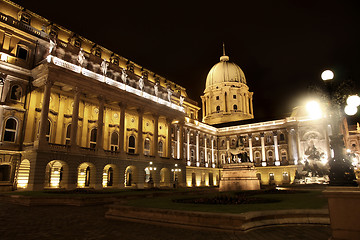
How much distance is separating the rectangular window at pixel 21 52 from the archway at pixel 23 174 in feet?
47.5

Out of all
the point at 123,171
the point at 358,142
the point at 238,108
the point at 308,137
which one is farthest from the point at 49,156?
the point at 358,142

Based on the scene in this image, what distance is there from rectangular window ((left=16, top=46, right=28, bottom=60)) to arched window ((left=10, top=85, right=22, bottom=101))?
15.2ft

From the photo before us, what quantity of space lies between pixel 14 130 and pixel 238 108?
7259 cm

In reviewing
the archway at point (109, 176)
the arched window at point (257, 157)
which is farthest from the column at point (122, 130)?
the arched window at point (257, 157)

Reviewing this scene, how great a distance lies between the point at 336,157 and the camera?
7961 millimetres

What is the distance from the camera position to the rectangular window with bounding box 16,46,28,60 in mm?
36250

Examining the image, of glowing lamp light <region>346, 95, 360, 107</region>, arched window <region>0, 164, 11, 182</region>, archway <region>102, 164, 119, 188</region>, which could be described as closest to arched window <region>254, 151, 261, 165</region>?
archway <region>102, 164, 119, 188</region>

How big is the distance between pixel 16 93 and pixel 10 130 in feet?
16.4

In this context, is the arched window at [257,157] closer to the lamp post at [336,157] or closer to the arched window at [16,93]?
the arched window at [16,93]

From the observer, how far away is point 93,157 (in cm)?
3762

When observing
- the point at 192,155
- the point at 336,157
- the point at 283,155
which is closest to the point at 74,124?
the point at 336,157

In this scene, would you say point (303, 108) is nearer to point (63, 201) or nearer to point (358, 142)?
point (358, 142)

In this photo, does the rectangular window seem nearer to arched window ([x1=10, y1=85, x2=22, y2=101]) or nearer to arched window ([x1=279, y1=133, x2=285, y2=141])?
arched window ([x1=10, y1=85, x2=22, y2=101])

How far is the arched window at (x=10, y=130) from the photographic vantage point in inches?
1308
